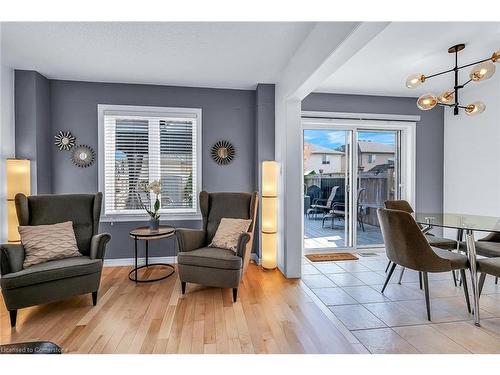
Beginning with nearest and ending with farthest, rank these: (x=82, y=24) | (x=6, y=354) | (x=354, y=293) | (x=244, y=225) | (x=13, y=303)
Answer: (x=6, y=354) < (x=13, y=303) < (x=82, y=24) < (x=354, y=293) < (x=244, y=225)

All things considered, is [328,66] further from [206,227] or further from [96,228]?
[96,228]

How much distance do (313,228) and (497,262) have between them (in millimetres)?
2606

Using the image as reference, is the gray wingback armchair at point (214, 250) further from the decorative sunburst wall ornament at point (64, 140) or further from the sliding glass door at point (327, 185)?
the decorative sunburst wall ornament at point (64, 140)

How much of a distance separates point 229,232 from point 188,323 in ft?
3.59

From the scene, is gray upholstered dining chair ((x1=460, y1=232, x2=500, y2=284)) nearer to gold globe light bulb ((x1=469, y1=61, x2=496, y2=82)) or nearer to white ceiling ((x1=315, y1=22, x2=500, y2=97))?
gold globe light bulb ((x1=469, y1=61, x2=496, y2=82))

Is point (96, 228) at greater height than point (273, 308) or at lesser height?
greater

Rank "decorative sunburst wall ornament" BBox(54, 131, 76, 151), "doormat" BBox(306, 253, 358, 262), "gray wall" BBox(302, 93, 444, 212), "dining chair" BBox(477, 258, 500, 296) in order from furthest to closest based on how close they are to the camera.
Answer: "gray wall" BBox(302, 93, 444, 212)
"doormat" BBox(306, 253, 358, 262)
"decorative sunburst wall ornament" BBox(54, 131, 76, 151)
"dining chair" BBox(477, 258, 500, 296)

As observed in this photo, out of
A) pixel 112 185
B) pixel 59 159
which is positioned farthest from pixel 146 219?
pixel 59 159

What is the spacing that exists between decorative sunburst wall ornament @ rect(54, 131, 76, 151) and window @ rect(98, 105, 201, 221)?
0.39 meters

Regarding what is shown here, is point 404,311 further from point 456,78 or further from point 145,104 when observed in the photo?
point 145,104

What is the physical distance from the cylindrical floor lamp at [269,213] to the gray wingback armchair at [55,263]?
1.90m

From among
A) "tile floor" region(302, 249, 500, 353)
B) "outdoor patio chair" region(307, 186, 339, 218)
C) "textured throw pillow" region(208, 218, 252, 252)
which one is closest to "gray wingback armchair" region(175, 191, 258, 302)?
"textured throw pillow" region(208, 218, 252, 252)

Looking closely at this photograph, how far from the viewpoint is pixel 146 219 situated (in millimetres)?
3938

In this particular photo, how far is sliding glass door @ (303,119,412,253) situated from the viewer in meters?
4.59
